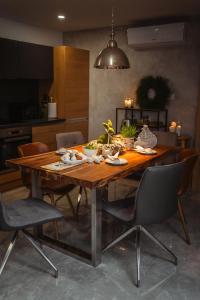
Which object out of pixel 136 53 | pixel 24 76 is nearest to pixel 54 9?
pixel 24 76

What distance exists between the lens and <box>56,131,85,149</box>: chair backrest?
11.9 ft

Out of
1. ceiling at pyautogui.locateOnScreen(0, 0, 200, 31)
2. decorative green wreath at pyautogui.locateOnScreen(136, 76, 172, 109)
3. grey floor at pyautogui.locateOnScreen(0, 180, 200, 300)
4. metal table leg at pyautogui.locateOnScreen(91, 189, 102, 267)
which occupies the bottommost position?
grey floor at pyautogui.locateOnScreen(0, 180, 200, 300)

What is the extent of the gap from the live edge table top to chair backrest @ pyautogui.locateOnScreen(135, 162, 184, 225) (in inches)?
11.2

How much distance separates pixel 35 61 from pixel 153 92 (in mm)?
1885

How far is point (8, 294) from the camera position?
2.15 m

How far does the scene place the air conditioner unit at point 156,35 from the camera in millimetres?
4301

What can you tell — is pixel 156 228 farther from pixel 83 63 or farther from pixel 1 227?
pixel 83 63

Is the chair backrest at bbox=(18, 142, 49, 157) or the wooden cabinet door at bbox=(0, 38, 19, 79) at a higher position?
the wooden cabinet door at bbox=(0, 38, 19, 79)

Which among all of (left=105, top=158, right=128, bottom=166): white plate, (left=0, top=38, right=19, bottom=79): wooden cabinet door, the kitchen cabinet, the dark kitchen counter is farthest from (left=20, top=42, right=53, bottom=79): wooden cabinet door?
(left=105, top=158, right=128, bottom=166): white plate

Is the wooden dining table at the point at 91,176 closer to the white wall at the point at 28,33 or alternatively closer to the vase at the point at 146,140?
the vase at the point at 146,140

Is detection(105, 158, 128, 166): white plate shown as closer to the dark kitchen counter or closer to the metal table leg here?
the metal table leg

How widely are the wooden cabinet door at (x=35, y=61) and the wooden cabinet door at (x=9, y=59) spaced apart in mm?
106

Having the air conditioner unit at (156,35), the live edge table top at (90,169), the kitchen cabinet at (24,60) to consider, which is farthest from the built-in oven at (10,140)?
the air conditioner unit at (156,35)

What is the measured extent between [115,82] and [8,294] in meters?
3.94
